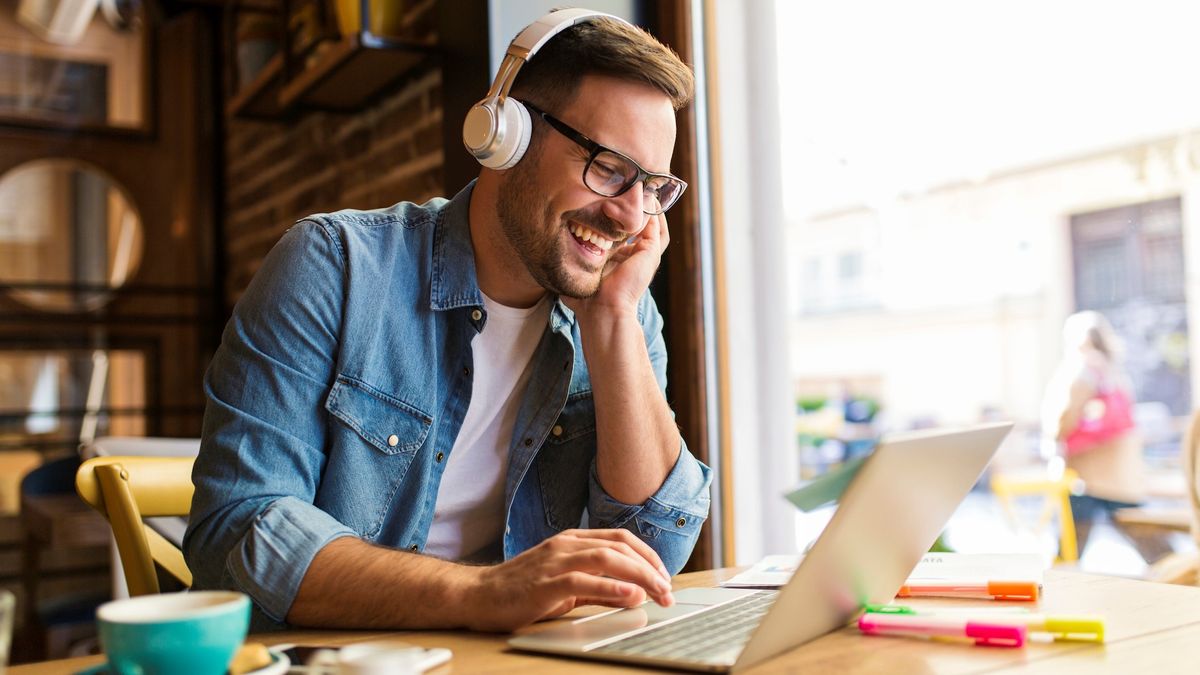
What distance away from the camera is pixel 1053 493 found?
528 cm

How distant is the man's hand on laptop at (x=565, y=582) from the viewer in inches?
35.2

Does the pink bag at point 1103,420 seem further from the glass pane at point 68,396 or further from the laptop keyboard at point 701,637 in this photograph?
the laptop keyboard at point 701,637

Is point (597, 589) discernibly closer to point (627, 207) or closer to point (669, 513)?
point (669, 513)

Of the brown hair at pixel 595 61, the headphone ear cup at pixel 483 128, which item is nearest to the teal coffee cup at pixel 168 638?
the headphone ear cup at pixel 483 128

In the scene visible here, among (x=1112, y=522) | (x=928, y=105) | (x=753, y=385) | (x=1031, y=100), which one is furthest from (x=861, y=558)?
(x=1112, y=522)

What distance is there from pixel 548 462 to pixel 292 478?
40 centimetres

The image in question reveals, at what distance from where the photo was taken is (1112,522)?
481cm

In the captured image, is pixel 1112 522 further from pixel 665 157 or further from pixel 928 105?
pixel 665 157

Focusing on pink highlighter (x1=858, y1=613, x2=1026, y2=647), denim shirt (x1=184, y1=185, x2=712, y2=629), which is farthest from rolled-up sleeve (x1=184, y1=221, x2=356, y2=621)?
pink highlighter (x1=858, y1=613, x2=1026, y2=647)

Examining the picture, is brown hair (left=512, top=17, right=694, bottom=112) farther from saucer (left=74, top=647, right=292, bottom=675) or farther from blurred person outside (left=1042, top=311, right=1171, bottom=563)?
blurred person outside (left=1042, top=311, right=1171, bottom=563)

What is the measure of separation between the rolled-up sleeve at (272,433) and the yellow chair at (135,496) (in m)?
0.18

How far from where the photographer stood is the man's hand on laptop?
35.2 inches

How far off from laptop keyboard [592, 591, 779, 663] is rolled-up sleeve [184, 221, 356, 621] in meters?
0.36

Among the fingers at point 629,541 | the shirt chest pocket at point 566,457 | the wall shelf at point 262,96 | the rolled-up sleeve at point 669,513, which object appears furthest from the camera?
the wall shelf at point 262,96
